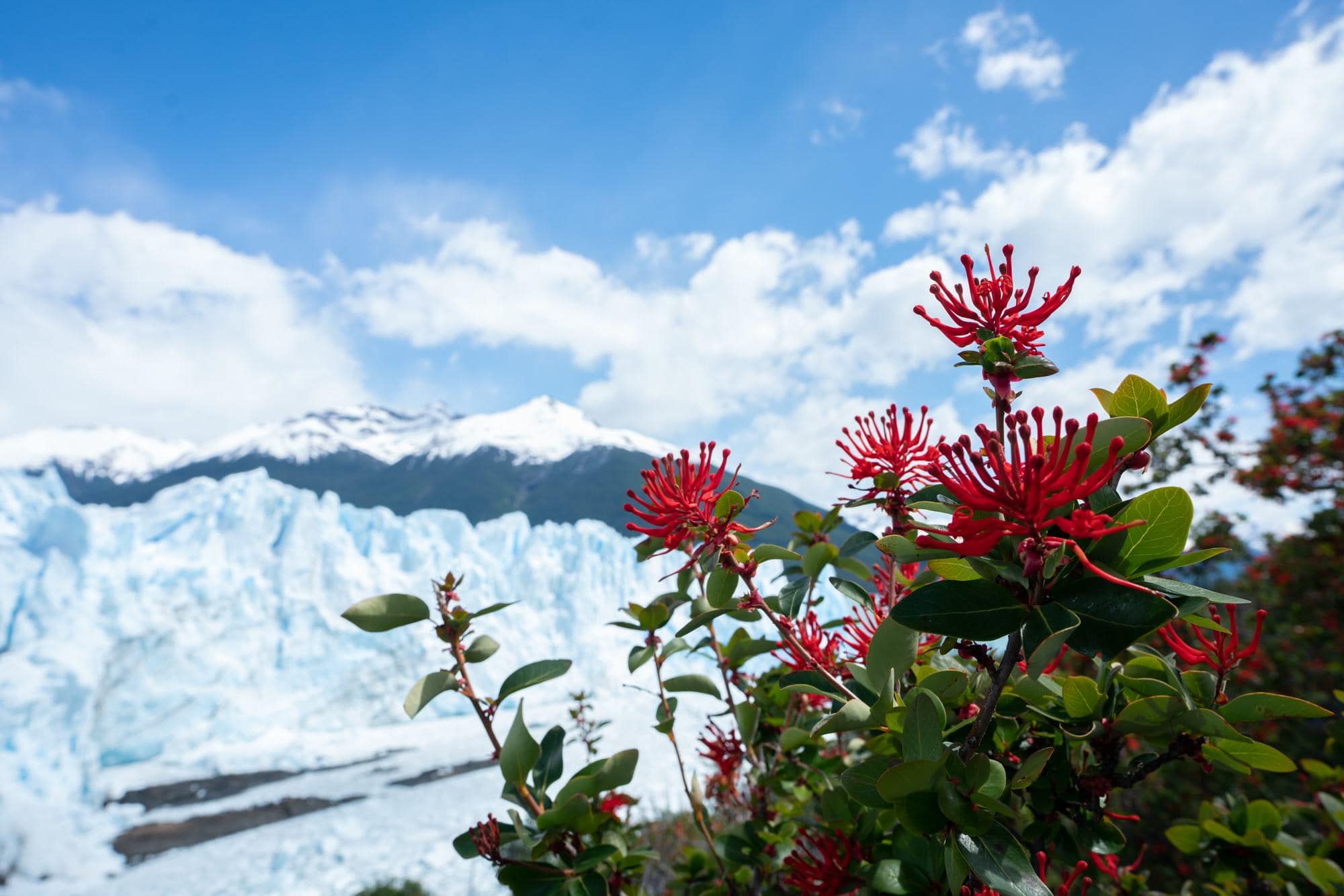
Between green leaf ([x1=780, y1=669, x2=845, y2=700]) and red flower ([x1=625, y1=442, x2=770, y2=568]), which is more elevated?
red flower ([x1=625, y1=442, x2=770, y2=568])

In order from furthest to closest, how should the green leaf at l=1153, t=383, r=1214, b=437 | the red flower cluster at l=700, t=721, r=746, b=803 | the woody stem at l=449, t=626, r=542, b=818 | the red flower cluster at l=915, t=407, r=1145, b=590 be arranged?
the red flower cluster at l=700, t=721, r=746, b=803, the woody stem at l=449, t=626, r=542, b=818, the green leaf at l=1153, t=383, r=1214, b=437, the red flower cluster at l=915, t=407, r=1145, b=590

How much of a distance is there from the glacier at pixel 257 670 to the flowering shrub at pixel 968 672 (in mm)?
7218

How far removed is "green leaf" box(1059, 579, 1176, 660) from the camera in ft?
1.50

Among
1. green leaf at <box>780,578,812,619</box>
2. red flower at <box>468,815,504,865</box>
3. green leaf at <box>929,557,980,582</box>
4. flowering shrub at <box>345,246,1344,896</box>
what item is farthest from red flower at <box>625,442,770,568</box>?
red flower at <box>468,815,504,865</box>

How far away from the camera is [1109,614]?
483 millimetres

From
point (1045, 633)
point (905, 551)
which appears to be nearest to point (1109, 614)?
point (1045, 633)

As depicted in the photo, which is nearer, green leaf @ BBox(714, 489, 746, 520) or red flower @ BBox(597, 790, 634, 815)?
green leaf @ BBox(714, 489, 746, 520)

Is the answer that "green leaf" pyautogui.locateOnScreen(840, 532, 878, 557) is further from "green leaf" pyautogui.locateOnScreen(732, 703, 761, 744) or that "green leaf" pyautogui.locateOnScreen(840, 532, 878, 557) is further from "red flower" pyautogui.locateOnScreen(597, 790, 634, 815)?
"red flower" pyautogui.locateOnScreen(597, 790, 634, 815)

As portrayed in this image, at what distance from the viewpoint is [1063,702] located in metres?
0.68

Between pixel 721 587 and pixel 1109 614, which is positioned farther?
pixel 721 587

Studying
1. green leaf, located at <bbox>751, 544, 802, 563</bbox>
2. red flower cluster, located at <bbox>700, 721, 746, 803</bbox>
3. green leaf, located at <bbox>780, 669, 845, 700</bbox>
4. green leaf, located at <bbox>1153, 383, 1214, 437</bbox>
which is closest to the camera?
green leaf, located at <bbox>1153, 383, 1214, 437</bbox>

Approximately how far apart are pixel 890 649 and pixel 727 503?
0.83ft

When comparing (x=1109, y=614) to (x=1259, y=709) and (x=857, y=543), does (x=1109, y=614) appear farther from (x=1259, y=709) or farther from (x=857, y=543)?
(x=857, y=543)

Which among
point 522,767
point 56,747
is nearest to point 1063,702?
point 522,767
